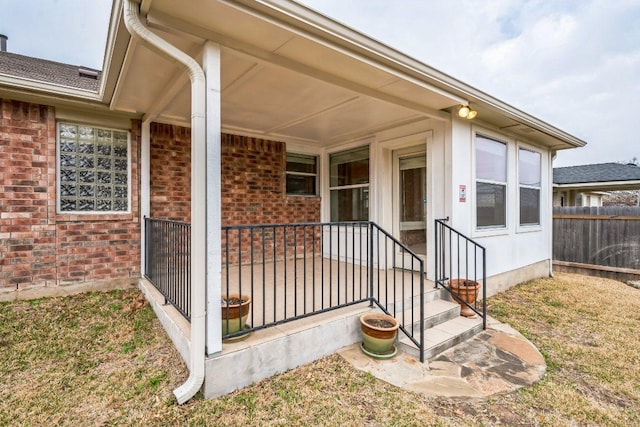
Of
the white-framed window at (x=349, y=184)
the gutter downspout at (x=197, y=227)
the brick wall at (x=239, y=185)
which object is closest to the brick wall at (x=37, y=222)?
the brick wall at (x=239, y=185)

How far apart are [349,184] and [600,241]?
19.6 ft

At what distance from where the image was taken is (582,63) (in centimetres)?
1316

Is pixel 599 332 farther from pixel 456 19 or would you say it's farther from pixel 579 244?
pixel 456 19

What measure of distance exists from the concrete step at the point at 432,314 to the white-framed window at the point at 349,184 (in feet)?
6.99

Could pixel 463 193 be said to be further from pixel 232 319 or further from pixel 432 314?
pixel 232 319

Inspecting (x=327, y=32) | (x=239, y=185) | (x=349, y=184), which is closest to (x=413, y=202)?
(x=349, y=184)

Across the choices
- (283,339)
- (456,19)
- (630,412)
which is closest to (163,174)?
(283,339)

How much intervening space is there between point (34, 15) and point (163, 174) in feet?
19.3

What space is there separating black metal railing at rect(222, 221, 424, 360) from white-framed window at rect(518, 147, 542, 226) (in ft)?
8.71

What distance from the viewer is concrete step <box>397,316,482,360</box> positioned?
282cm

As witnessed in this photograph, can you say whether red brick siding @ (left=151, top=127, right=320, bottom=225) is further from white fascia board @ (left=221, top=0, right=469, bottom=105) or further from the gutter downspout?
white fascia board @ (left=221, top=0, right=469, bottom=105)

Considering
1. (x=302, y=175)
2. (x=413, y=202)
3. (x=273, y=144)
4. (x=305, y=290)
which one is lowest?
(x=305, y=290)

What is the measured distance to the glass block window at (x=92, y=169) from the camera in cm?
393

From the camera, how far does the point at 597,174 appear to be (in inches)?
414
